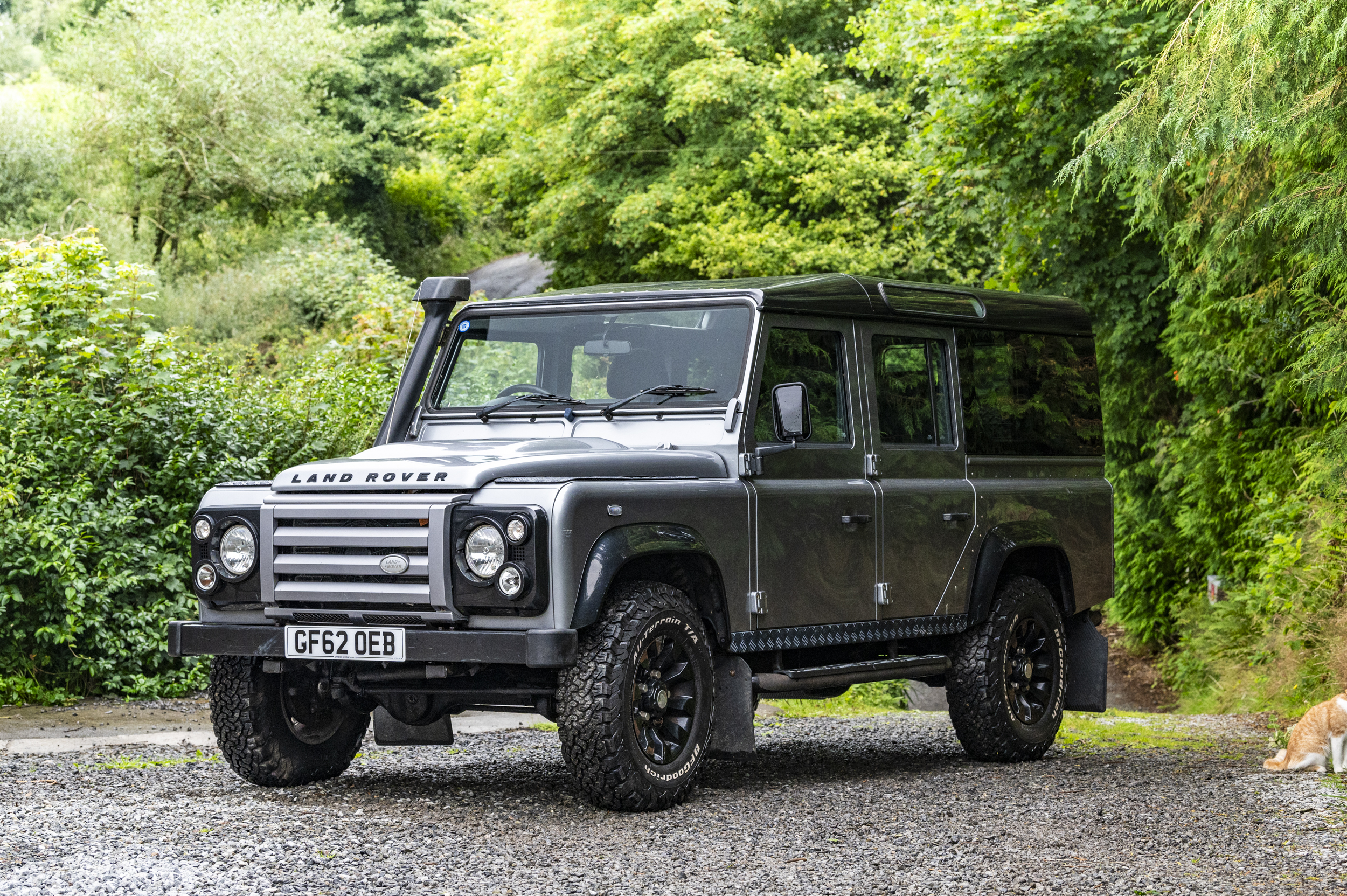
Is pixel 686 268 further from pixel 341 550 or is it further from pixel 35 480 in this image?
pixel 341 550

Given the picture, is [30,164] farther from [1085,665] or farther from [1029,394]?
[1085,665]

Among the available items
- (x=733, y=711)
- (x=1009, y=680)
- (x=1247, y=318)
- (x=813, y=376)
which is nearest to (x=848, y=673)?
(x=733, y=711)

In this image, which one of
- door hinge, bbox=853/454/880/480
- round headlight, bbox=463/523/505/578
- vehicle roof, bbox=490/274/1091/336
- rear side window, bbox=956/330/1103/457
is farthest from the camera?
rear side window, bbox=956/330/1103/457

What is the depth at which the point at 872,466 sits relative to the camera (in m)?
7.87

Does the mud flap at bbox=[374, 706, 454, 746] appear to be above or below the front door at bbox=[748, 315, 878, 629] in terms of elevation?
below

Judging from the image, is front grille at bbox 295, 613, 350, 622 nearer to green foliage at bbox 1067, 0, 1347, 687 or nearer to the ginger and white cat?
the ginger and white cat

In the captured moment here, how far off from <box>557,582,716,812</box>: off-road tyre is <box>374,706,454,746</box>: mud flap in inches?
34.8

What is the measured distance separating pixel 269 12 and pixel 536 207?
306 inches

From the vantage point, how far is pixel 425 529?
6.24 metres

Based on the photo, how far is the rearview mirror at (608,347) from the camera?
7.55 meters

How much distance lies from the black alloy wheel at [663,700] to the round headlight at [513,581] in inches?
24.1

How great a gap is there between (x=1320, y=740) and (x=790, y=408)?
11.1 ft

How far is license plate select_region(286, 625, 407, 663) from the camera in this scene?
6219 millimetres

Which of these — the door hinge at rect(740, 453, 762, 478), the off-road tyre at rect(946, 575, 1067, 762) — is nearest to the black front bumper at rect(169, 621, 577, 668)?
the door hinge at rect(740, 453, 762, 478)
